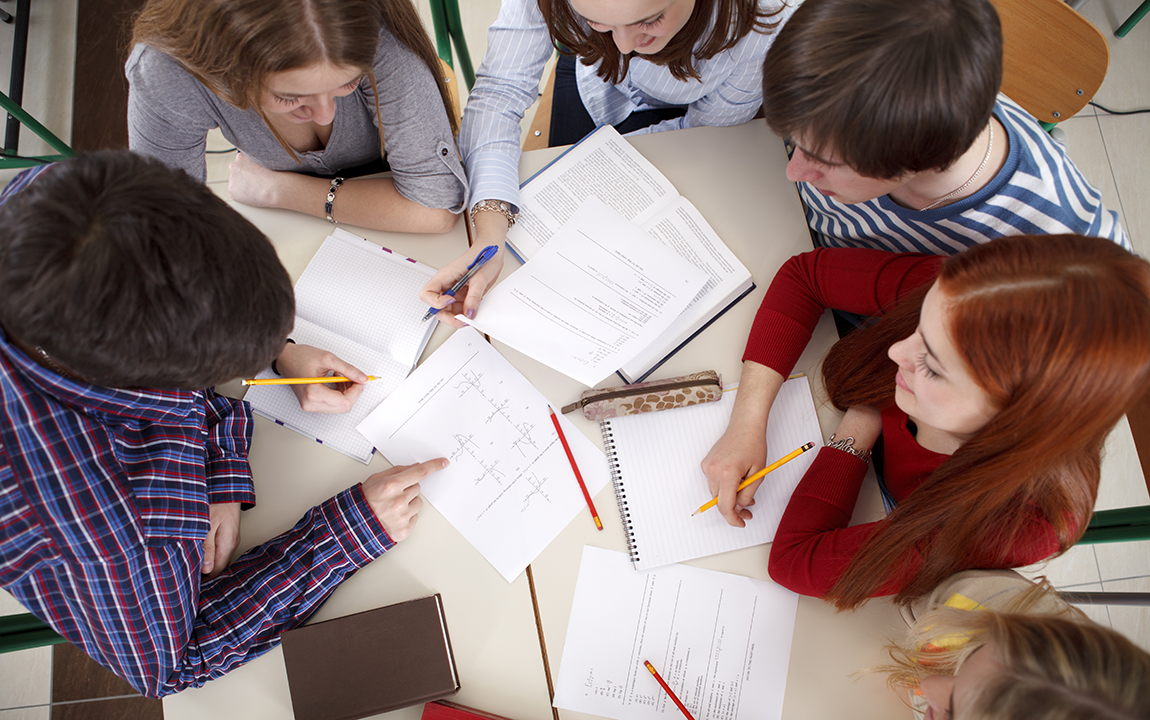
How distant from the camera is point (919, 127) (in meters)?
0.84

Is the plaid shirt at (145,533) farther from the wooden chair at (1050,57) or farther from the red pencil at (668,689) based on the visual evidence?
the wooden chair at (1050,57)

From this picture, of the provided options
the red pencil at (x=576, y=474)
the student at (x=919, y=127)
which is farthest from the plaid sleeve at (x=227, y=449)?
the student at (x=919, y=127)

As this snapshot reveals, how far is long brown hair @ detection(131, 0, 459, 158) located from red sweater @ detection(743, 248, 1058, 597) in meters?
0.80

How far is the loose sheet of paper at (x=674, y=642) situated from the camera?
3.34 ft

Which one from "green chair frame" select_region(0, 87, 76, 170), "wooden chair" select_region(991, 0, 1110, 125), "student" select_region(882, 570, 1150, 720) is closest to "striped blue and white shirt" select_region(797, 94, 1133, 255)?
"wooden chair" select_region(991, 0, 1110, 125)

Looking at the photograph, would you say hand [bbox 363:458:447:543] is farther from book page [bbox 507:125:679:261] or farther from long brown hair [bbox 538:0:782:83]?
long brown hair [bbox 538:0:782:83]

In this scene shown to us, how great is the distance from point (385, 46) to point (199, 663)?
1028 millimetres

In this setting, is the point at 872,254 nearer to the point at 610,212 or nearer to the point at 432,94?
the point at 610,212

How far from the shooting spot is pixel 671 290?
1.20 meters

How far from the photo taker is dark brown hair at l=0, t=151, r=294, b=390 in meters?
0.69

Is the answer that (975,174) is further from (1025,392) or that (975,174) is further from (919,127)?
(1025,392)

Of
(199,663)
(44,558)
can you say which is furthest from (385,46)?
(199,663)

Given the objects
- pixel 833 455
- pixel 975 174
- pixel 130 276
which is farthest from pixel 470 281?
pixel 975 174

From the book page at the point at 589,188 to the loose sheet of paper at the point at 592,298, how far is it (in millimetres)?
37
